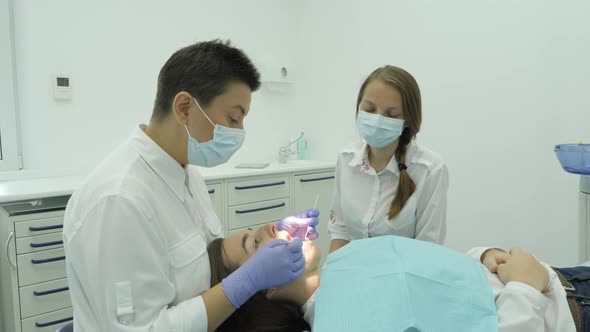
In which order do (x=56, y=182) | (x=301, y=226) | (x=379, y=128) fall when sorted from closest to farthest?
(x=301, y=226) < (x=379, y=128) < (x=56, y=182)

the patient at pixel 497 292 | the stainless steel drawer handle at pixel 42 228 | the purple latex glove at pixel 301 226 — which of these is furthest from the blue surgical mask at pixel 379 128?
the stainless steel drawer handle at pixel 42 228

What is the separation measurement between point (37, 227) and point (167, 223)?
1212 millimetres

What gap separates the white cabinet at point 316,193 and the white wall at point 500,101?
0.79 m

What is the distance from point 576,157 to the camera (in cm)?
174

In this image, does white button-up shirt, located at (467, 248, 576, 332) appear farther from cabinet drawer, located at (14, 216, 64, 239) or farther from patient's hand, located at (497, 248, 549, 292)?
cabinet drawer, located at (14, 216, 64, 239)

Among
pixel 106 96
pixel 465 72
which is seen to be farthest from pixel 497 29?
pixel 106 96

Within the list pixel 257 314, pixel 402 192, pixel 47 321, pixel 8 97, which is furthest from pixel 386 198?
pixel 8 97

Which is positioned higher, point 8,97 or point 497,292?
point 8,97

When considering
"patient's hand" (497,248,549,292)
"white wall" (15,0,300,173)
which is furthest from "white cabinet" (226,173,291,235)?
"patient's hand" (497,248,549,292)

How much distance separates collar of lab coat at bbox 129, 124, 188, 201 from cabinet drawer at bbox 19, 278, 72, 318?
1.25 metres

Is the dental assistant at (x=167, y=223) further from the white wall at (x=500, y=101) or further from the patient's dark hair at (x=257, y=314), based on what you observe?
the white wall at (x=500, y=101)

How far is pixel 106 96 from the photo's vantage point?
2.71m

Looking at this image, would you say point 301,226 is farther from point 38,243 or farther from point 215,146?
point 38,243

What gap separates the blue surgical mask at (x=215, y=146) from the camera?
1159 millimetres
